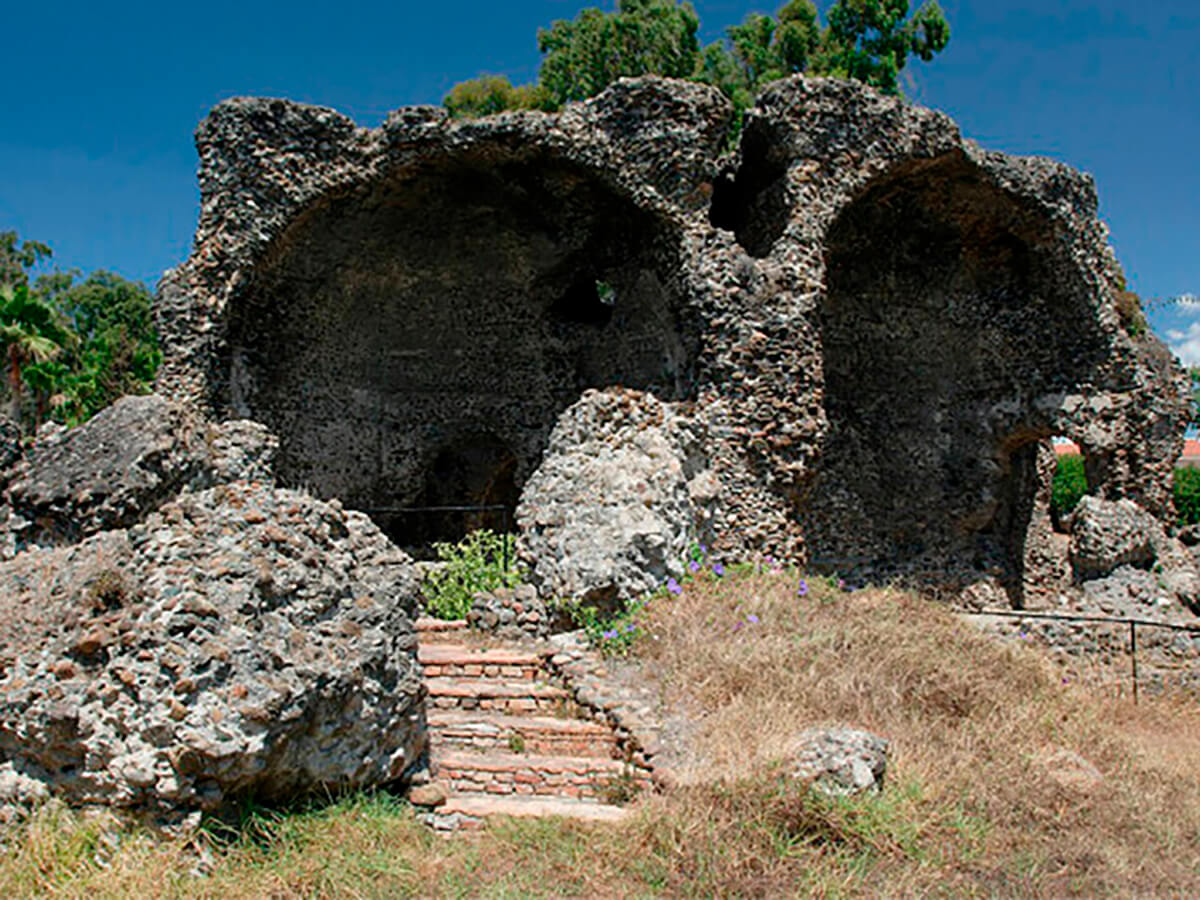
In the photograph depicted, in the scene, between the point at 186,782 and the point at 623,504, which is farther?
the point at 623,504

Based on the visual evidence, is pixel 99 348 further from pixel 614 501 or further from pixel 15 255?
pixel 614 501

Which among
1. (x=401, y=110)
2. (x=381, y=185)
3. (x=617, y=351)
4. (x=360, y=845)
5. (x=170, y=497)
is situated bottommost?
(x=360, y=845)

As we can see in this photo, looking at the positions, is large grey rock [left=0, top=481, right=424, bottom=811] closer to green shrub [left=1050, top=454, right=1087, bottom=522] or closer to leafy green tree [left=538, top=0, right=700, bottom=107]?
leafy green tree [left=538, top=0, right=700, bottom=107]

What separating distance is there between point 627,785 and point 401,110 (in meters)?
7.84

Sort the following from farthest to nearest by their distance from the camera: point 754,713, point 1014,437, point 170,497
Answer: point 1014,437 → point 170,497 → point 754,713

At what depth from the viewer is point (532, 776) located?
18.0 ft


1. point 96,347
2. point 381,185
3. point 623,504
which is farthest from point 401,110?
point 96,347

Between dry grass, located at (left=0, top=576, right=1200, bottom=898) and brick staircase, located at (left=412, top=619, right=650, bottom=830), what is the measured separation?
28cm

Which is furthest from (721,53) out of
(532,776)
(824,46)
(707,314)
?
(532,776)

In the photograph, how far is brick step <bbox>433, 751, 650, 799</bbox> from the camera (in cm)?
542

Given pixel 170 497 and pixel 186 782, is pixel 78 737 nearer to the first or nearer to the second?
pixel 186 782

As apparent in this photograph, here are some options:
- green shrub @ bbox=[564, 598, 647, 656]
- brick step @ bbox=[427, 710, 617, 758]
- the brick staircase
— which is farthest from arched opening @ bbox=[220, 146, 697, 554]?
brick step @ bbox=[427, 710, 617, 758]

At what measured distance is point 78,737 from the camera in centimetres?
430

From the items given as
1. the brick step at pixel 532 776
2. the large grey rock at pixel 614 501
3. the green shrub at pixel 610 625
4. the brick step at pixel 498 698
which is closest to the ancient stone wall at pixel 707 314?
the large grey rock at pixel 614 501
